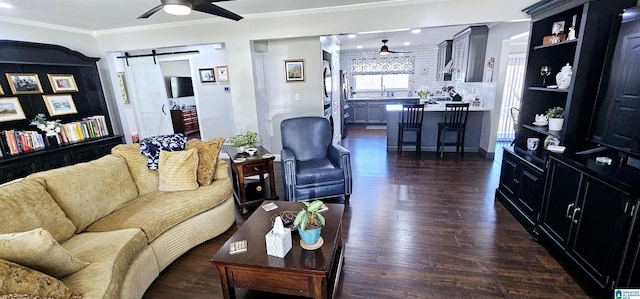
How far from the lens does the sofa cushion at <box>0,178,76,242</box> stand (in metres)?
1.58

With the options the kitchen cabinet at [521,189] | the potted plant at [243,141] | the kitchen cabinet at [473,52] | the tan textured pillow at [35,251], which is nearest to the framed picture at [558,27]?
the kitchen cabinet at [521,189]

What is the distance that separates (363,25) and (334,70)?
2.41m

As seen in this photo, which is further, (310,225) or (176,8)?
(176,8)

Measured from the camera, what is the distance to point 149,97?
582 cm

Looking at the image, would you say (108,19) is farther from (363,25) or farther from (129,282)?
(129,282)

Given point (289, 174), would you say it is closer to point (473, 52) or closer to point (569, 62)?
point (569, 62)

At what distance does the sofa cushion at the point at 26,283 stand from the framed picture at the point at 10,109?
3.19 meters

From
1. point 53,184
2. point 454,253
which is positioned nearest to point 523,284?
point 454,253

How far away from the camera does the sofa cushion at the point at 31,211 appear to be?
158 centimetres

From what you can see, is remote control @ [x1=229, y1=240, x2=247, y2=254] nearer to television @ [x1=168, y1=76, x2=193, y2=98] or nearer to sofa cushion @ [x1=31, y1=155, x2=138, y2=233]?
sofa cushion @ [x1=31, y1=155, x2=138, y2=233]

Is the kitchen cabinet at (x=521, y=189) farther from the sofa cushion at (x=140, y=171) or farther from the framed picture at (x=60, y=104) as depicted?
the framed picture at (x=60, y=104)

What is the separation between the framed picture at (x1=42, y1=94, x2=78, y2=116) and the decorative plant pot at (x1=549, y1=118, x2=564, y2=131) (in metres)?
5.83

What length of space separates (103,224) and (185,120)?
5715 millimetres

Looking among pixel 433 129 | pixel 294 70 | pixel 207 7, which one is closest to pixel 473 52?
pixel 433 129
